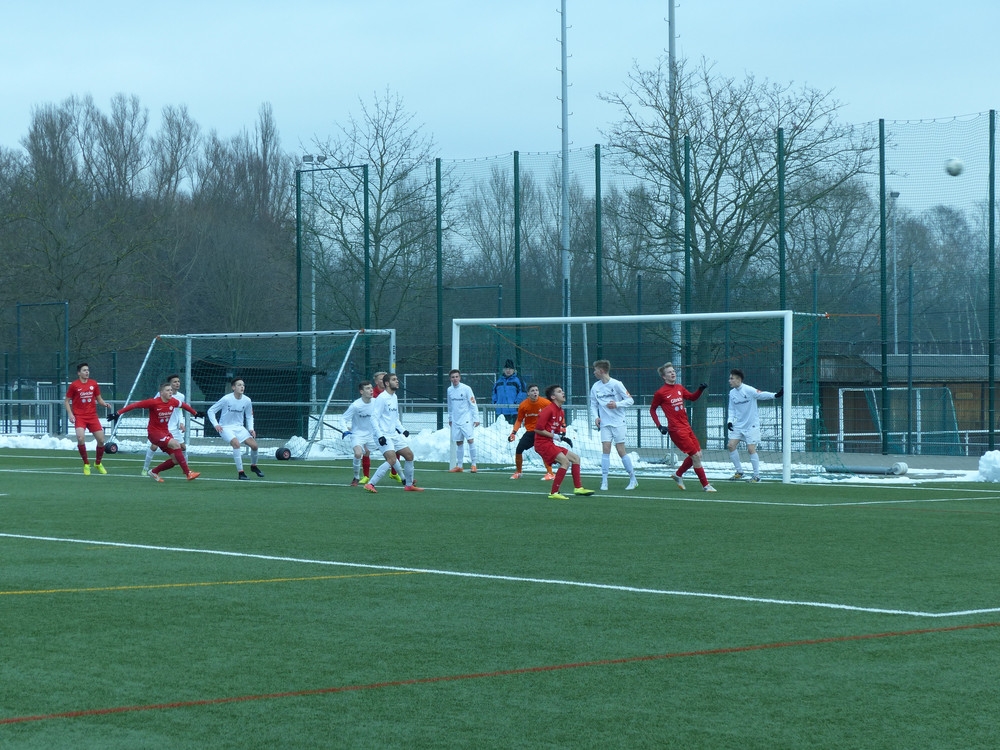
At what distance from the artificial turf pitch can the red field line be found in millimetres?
21

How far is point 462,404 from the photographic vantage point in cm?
2477

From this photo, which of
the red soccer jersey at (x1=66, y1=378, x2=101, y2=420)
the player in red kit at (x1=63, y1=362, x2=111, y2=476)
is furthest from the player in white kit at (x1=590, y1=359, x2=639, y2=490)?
the red soccer jersey at (x1=66, y1=378, x2=101, y2=420)

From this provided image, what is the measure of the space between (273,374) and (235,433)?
1027 cm

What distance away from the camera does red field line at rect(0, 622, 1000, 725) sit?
229 inches

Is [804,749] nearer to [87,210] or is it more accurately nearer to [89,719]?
[89,719]

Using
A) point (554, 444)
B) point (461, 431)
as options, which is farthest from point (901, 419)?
point (554, 444)

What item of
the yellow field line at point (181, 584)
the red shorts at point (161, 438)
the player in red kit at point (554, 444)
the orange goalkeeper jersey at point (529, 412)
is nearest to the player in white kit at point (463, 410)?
the orange goalkeeper jersey at point (529, 412)

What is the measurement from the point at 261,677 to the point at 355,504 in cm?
1102

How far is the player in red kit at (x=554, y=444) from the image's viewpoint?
730 inches

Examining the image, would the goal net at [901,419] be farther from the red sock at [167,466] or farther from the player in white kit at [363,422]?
the red sock at [167,466]

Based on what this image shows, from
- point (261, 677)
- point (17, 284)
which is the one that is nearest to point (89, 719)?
point (261, 677)

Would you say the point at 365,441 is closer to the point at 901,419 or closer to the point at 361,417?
the point at 361,417

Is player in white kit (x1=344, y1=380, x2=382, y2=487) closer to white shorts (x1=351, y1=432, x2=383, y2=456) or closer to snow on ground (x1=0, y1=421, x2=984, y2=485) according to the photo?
white shorts (x1=351, y1=432, x2=383, y2=456)

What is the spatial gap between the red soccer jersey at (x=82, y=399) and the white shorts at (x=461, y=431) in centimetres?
625
